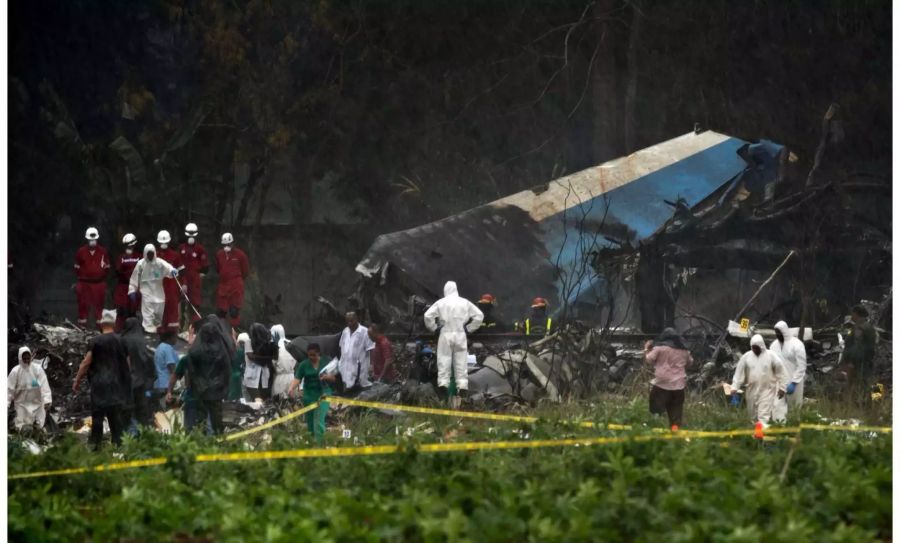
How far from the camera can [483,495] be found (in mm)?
9984

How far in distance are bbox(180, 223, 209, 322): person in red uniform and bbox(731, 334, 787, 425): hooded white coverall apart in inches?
231

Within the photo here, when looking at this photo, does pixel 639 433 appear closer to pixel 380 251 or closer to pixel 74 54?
pixel 380 251

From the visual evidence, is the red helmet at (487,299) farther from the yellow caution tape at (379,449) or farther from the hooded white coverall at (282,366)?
the yellow caution tape at (379,449)

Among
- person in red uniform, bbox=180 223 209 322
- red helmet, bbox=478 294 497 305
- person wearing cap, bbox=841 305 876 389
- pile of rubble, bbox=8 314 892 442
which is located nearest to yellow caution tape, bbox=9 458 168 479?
pile of rubble, bbox=8 314 892 442

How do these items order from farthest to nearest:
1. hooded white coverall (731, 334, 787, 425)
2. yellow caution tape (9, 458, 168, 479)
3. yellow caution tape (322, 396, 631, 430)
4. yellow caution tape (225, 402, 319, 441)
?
hooded white coverall (731, 334, 787, 425) < yellow caution tape (225, 402, 319, 441) < yellow caution tape (322, 396, 631, 430) < yellow caution tape (9, 458, 168, 479)

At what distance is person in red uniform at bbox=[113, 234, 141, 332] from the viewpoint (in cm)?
1741

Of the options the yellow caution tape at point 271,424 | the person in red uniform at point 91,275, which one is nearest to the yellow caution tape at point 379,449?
the yellow caution tape at point 271,424

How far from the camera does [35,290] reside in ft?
57.5

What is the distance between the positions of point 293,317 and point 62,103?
349cm

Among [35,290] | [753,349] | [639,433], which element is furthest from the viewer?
[35,290]

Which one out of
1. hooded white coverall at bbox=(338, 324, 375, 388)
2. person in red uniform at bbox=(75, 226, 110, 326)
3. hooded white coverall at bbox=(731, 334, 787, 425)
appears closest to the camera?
hooded white coverall at bbox=(731, 334, 787, 425)

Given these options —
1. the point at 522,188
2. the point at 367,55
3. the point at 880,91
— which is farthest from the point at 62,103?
the point at 880,91

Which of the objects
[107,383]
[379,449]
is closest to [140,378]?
[107,383]

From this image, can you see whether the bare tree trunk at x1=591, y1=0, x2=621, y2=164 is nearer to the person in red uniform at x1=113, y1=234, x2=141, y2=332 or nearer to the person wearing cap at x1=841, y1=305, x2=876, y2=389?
the person wearing cap at x1=841, y1=305, x2=876, y2=389
